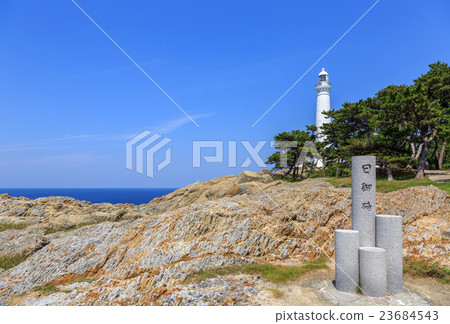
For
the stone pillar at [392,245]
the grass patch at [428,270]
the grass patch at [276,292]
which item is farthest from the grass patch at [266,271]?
the grass patch at [428,270]

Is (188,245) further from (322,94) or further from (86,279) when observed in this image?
(322,94)

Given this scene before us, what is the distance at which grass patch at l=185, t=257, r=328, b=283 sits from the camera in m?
9.70

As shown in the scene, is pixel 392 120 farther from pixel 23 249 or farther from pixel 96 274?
pixel 23 249

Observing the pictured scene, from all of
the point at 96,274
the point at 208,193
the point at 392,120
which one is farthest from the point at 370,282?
the point at 392,120

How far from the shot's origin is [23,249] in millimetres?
15234

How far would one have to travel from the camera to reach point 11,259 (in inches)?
574

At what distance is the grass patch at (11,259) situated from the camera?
14.1 m

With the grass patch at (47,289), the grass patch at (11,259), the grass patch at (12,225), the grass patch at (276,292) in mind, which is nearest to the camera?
the grass patch at (276,292)

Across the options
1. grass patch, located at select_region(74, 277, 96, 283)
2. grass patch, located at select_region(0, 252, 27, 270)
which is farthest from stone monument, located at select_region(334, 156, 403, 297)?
grass patch, located at select_region(0, 252, 27, 270)

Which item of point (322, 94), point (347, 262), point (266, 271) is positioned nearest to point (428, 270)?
point (347, 262)

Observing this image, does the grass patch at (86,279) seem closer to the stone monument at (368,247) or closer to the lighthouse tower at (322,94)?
the stone monument at (368,247)

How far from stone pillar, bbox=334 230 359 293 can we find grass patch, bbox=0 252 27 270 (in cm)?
1536

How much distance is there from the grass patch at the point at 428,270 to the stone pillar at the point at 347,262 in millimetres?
3259

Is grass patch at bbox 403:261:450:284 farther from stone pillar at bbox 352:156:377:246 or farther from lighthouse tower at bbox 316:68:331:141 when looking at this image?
lighthouse tower at bbox 316:68:331:141
